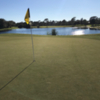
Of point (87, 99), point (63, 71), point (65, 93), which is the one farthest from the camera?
point (63, 71)

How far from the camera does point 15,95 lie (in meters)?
2.51

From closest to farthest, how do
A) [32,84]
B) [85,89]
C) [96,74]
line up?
[85,89] < [32,84] < [96,74]

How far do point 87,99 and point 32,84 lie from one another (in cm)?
149

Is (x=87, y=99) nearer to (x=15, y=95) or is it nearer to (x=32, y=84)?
(x=32, y=84)

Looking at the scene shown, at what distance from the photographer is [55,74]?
366cm

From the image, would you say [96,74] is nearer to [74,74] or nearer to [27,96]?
[74,74]

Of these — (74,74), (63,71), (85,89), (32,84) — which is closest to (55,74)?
Result: (63,71)

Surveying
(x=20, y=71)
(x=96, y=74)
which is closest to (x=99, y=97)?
(x=96, y=74)

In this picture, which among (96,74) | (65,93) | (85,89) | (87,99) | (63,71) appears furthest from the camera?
(63,71)

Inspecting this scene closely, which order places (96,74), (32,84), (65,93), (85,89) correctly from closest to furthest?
(65,93), (85,89), (32,84), (96,74)

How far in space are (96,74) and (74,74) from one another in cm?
75

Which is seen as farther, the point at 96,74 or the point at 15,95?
the point at 96,74

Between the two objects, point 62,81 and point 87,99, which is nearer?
point 87,99

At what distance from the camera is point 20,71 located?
3932 mm
